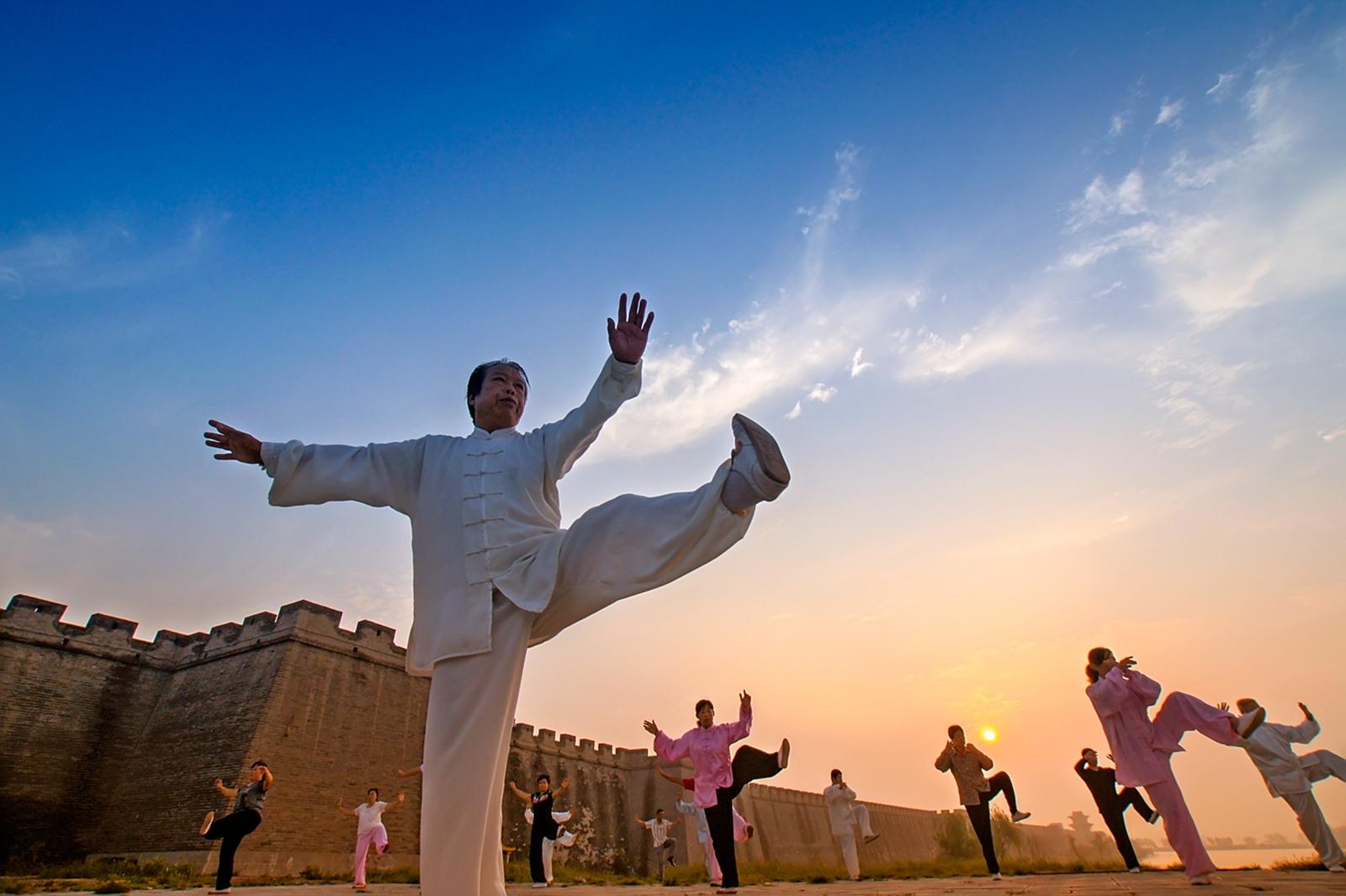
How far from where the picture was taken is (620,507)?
2.86 metres

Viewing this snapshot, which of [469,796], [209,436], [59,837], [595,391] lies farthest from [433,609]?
[59,837]

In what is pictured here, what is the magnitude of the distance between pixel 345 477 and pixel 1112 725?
6246 millimetres

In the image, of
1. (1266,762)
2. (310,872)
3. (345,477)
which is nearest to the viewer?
(345,477)

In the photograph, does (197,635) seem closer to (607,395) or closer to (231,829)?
(231,829)

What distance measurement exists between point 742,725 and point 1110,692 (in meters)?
3.50

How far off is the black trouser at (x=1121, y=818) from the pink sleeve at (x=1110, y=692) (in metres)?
2.87

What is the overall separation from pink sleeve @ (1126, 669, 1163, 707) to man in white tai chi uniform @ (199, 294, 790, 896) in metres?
5.00

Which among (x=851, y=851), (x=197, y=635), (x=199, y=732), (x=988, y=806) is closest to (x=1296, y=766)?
(x=988, y=806)

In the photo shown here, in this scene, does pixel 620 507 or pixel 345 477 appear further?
pixel 345 477

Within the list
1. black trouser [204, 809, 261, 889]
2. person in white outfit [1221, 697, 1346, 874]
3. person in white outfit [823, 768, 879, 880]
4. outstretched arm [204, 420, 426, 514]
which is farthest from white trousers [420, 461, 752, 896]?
person in white outfit [823, 768, 879, 880]

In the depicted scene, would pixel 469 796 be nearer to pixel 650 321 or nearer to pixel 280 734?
pixel 650 321

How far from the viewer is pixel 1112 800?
28.5 ft

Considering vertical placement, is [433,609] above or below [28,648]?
below

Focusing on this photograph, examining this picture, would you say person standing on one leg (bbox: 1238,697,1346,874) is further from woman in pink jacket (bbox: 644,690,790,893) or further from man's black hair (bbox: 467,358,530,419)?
man's black hair (bbox: 467,358,530,419)
